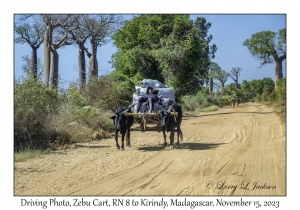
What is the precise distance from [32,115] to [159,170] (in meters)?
4.83

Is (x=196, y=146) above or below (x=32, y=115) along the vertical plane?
below

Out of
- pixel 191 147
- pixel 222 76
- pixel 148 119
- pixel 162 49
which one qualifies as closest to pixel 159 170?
pixel 148 119

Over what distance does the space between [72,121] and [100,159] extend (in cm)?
489

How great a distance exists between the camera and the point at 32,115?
36.7 feet

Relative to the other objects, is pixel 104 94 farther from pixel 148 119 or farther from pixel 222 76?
pixel 222 76

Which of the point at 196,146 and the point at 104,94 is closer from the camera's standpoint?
the point at 196,146

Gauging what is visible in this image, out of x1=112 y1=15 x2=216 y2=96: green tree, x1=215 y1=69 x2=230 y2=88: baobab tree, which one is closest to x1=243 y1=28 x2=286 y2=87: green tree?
x1=112 y1=15 x2=216 y2=96: green tree

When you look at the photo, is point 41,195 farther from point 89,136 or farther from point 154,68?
point 154,68

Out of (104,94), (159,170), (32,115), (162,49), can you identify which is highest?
(162,49)

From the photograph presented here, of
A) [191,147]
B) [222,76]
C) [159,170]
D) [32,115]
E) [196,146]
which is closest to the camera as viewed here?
[159,170]

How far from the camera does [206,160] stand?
9.52 m

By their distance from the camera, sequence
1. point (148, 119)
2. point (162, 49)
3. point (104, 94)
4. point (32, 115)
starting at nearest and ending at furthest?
point (32, 115), point (148, 119), point (104, 94), point (162, 49)

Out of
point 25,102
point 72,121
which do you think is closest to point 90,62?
point 72,121

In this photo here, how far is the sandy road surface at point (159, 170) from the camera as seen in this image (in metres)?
6.81
